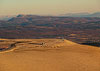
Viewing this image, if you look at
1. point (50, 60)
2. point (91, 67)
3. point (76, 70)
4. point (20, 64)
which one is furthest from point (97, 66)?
point (20, 64)

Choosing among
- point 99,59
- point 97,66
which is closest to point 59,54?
point 99,59

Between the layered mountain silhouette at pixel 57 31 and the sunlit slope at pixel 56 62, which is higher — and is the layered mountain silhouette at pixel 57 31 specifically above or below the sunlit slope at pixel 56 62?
below

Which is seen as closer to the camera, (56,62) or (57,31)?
(56,62)

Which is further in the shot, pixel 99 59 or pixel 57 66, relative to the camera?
pixel 99 59

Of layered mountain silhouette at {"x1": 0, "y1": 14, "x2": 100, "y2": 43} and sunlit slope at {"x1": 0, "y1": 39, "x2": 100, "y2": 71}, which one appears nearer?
sunlit slope at {"x1": 0, "y1": 39, "x2": 100, "y2": 71}

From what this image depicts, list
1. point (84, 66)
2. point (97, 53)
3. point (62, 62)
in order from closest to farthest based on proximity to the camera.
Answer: point (84, 66) < point (62, 62) < point (97, 53)

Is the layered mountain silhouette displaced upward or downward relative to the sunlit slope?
downward

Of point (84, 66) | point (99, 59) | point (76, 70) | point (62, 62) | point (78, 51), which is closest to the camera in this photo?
point (76, 70)

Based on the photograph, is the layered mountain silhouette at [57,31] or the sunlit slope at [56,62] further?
the layered mountain silhouette at [57,31]

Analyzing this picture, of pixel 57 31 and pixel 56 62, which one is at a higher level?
pixel 56 62

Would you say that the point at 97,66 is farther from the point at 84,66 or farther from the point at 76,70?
the point at 76,70
